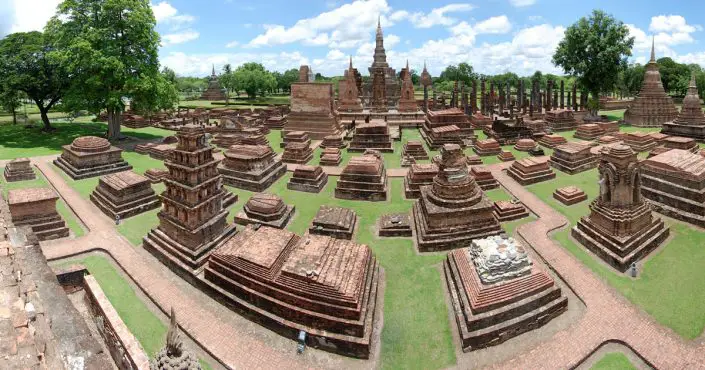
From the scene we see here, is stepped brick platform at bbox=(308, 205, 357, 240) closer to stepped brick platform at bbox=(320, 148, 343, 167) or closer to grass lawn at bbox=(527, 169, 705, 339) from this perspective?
grass lawn at bbox=(527, 169, 705, 339)

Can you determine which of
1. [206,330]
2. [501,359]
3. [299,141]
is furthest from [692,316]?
[299,141]

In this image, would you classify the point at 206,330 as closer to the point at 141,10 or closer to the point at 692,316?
the point at 692,316

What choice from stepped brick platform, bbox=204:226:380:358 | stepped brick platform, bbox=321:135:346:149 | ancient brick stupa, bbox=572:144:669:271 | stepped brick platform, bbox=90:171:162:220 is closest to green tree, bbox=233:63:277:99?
stepped brick platform, bbox=321:135:346:149

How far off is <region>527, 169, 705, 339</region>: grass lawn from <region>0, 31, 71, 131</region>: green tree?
1447 inches

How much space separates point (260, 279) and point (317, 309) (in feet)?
6.65

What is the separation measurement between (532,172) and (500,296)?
14.1 metres

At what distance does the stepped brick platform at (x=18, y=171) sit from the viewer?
911 inches

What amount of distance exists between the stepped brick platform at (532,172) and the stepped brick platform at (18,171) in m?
28.5

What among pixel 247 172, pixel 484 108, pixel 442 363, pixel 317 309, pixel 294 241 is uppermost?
pixel 484 108

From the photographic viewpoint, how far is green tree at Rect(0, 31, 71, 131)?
104 ft

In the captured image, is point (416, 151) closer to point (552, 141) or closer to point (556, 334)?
point (552, 141)

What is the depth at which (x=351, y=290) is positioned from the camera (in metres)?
11.1

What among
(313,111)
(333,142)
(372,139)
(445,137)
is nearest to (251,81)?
(313,111)

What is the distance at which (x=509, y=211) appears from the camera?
18.1 m
